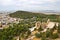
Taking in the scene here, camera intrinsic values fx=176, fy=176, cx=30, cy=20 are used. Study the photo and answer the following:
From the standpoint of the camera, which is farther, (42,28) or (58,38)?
(42,28)

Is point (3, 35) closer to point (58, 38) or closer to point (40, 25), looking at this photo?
point (40, 25)

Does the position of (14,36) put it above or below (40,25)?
below

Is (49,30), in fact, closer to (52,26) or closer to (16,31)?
(52,26)

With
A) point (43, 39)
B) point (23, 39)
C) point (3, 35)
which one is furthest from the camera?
point (3, 35)

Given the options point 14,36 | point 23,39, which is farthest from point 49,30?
point 14,36

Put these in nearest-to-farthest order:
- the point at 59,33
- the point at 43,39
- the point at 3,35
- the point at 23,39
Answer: the point at 43,39
the point at 59,33
the point at 23,39
the point at 3,35

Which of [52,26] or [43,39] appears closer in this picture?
[43,39]

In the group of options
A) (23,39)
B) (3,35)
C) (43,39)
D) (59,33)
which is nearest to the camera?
(43,39)

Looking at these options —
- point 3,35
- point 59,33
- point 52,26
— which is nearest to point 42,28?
point 52,26

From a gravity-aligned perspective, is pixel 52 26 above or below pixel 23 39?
above
